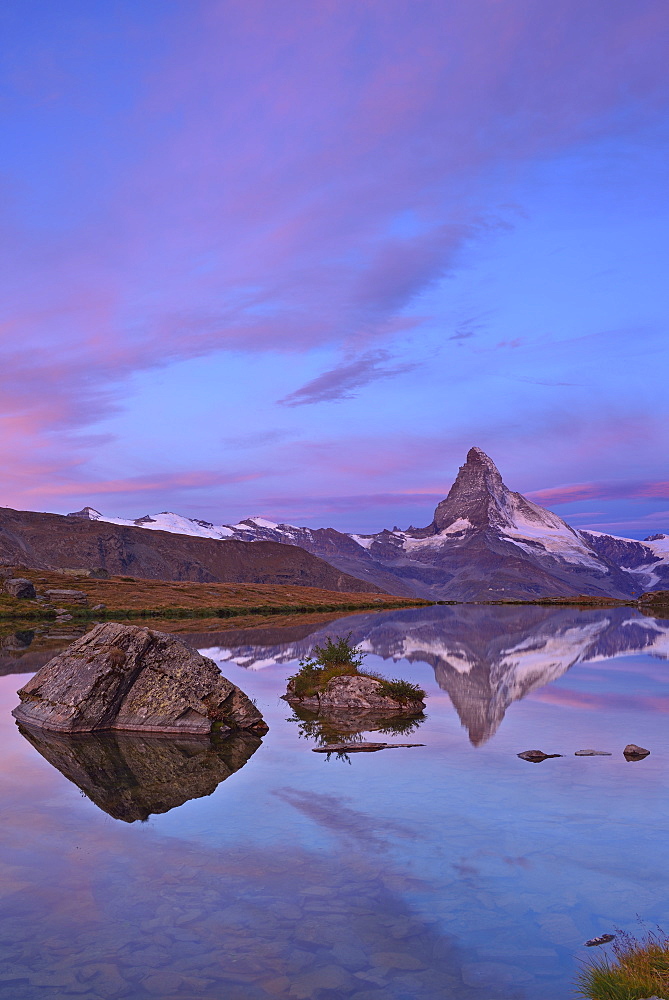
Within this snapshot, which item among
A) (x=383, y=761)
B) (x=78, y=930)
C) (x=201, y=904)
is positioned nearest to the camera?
(x=78, y=930)

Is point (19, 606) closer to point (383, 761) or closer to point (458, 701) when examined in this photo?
point (458, 701)

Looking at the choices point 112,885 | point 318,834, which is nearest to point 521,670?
point 318,834

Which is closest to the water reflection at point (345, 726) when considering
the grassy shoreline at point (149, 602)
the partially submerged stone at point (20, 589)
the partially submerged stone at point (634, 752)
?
the partially submerged stone at point (634, 752)

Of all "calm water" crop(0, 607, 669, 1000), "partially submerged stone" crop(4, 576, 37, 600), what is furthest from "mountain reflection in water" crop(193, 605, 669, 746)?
"partially submerged stone" crop(4, 576, 37, 600)

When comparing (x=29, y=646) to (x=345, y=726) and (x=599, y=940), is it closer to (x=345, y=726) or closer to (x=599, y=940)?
(x=345, y=726)

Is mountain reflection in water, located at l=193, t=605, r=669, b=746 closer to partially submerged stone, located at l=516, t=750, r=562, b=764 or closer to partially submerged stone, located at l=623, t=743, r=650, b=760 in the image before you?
partially submerged stone, located at l=516, t=750, r=562, b=764

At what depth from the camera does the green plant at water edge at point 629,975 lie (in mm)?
8656

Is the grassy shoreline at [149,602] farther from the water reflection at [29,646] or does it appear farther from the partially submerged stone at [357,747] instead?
the partially submerged stone at [357,747]

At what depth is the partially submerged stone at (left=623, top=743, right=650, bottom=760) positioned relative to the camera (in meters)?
22.8

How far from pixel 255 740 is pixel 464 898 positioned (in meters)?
14.1

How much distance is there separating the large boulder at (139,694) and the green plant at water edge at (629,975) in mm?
18327

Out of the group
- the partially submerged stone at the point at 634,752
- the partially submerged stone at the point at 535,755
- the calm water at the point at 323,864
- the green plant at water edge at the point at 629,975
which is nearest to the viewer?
the green plant at water edge at the point at 629,975

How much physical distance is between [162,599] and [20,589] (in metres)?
22.1

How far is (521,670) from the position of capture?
4494cm
